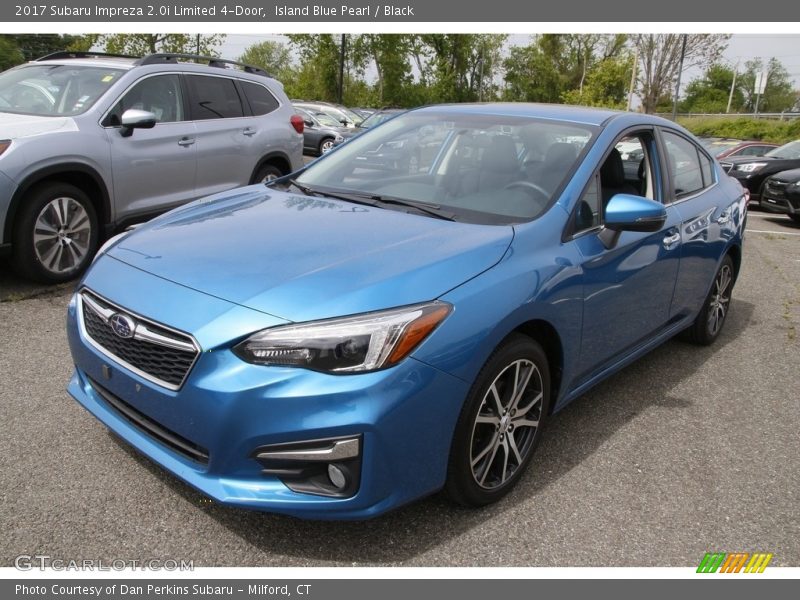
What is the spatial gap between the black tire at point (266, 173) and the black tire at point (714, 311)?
454 cm

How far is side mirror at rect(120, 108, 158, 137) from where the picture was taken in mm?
5781

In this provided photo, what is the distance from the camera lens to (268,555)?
2545mm

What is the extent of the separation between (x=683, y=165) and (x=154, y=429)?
12.0ft

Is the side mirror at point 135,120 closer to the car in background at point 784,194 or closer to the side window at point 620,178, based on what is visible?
the side window at point 620,178

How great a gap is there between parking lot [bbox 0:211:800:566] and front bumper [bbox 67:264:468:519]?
312 mm

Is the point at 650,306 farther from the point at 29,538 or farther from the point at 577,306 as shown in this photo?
the point at 29,538

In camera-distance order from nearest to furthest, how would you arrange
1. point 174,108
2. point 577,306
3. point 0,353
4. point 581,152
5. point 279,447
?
point 279,447, point 577,306, point 581,152, point 0,353, point 174,108

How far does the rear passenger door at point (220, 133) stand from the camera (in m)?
6.82

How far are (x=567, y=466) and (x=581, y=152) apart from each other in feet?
5.09

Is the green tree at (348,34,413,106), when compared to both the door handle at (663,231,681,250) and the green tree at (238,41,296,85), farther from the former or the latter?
the door handle at (663,231,681,250)

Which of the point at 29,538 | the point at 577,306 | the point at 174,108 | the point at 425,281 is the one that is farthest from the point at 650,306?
the point at 174,108

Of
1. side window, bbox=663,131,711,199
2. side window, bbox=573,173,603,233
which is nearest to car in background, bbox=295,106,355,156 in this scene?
side window, bbox=663,131,711,199

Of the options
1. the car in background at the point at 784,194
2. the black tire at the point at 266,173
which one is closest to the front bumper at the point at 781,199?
the car in background at the point at 784,194

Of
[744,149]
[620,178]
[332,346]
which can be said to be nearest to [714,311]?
[620,178]
